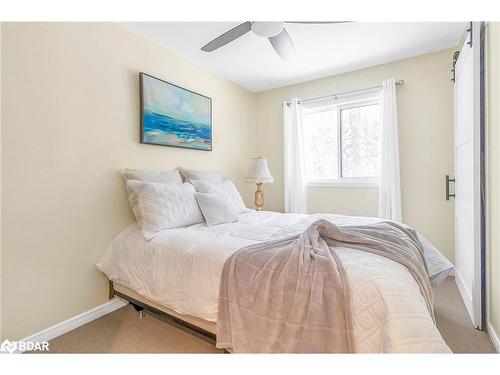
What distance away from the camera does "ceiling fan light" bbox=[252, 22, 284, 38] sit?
6.12ft

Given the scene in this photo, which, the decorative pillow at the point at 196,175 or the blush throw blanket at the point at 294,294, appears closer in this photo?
the blush throw blanket at the point at 294,294

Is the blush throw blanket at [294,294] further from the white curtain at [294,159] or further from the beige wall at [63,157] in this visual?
the white curtain at [294,159]

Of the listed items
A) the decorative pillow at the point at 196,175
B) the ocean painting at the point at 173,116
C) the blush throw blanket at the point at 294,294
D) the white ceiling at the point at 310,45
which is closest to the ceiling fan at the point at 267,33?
the white ceiling at the point at 310,45

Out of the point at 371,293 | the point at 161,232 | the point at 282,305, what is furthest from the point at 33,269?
the point at 371,293

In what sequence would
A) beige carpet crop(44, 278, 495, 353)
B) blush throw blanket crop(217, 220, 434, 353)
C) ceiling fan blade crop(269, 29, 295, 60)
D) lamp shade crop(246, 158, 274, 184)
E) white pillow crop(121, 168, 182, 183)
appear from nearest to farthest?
blush throw blanket crop(217, 220, 434, 353)
beige carpet crop(44, 278, 495, 353)
ceiling fan blade crop(269, 29, 295, 60)
white pillow crop(121, 168, 182, 183)
lamp shade crop(246, 158, 274, 184)

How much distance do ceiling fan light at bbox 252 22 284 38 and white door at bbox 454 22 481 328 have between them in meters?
1.37

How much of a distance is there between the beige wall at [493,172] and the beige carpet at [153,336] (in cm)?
19

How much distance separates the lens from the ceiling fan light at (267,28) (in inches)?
73.5

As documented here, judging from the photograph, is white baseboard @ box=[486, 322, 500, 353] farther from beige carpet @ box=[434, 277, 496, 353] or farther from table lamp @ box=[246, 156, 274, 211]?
table lamp @ box=[246, 156, 274, 211]

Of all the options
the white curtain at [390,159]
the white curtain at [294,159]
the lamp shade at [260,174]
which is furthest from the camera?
the white curtain at [294,159]

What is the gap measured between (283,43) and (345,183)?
1978mm

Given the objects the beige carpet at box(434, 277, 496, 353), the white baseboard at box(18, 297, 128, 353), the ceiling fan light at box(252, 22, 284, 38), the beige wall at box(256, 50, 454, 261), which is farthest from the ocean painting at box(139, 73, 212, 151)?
the beige carpet at box(434, 277, 496, 353)

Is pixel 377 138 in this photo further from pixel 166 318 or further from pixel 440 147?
pixel 166 318

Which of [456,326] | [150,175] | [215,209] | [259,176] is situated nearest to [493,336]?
[456,326]
